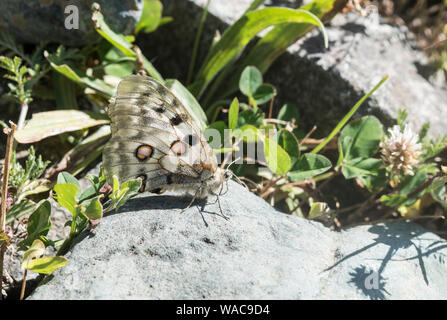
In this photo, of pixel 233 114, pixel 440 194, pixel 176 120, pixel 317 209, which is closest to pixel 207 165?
pixel 176 120

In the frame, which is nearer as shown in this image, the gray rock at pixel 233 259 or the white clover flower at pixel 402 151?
the gray rock at pixel 233 259

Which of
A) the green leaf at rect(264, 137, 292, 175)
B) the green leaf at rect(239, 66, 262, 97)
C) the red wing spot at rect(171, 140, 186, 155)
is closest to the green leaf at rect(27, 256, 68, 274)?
the red wing spot at rect(171, 140, 186, 155)

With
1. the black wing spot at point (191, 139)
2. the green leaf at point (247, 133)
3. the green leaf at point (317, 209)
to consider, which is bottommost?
the green leaf at point (317, 209)

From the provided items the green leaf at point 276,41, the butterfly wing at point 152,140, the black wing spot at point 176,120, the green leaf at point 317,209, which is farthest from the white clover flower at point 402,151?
the black wing spot at point 176,120

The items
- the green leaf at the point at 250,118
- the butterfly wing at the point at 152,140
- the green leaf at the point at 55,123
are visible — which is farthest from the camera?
the green leaf at the point at 250,118

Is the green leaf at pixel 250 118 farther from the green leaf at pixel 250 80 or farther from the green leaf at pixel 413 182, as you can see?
the green leaf at pixel 413 182

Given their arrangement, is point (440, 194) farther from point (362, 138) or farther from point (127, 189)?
point (127, 189)
